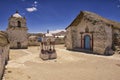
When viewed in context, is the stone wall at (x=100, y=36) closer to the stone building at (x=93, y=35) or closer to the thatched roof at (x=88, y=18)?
the stone building at (x=93, y=35)

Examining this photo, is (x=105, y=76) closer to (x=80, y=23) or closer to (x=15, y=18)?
(x=80, y=23)

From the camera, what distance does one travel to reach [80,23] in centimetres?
2136

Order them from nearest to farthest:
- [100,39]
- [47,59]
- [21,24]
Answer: [47,59] → [100,39] → [21,24]

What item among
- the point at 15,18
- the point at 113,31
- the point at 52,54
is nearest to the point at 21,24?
the point at 15,18

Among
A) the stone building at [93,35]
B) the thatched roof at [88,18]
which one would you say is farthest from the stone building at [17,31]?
the thatched roof at [88,18]

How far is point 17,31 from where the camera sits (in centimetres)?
2261

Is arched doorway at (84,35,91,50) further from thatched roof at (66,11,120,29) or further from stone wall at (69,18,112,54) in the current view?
thatched roof at (66,11,120,29)

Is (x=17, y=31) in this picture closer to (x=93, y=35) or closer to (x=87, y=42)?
(x=87, y=42)

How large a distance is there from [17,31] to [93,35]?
526 inches

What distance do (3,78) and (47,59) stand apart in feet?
22.2

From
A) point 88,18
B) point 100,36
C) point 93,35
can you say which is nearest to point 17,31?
point 88,18

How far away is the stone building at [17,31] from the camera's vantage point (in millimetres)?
22156

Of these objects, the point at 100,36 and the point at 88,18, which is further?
the point at 88,18

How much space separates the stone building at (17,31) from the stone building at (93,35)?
8.34 m
